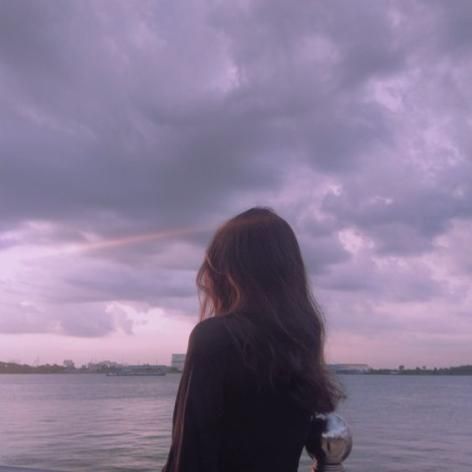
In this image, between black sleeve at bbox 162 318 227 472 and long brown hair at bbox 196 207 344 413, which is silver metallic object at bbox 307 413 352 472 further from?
black sleeve at bbox 162 318 227 472

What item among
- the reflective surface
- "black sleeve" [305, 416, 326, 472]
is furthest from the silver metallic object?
the reflective surface

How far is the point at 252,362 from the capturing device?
2004 mm

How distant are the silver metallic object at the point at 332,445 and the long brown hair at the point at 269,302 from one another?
82mm

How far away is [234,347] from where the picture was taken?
2.00m

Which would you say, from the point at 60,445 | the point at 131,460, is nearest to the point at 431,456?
the point at 131,460

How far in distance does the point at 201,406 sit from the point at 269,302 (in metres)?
0.42

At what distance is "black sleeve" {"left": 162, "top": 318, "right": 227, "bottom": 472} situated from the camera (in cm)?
194

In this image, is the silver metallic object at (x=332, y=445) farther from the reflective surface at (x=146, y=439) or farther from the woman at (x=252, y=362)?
the reflective surface at (x=146, y=439)

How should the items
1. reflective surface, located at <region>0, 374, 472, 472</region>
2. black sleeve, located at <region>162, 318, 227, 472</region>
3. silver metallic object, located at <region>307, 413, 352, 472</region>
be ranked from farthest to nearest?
reflective surface, located at <region>0, 374, 472, 472</region> → silver metallic object, located at <region>307, 413, 352, 472</region> → black sleeve, located at <region>162, 318, 227, 472</region>

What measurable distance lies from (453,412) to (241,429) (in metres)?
84.2

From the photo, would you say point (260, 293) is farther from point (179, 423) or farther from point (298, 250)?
point (179, 423)

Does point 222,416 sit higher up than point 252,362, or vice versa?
point 252,362

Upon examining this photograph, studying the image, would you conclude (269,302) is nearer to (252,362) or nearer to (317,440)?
(252,362)

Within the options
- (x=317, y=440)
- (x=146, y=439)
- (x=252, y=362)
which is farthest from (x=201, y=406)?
(x=146, y=439)
